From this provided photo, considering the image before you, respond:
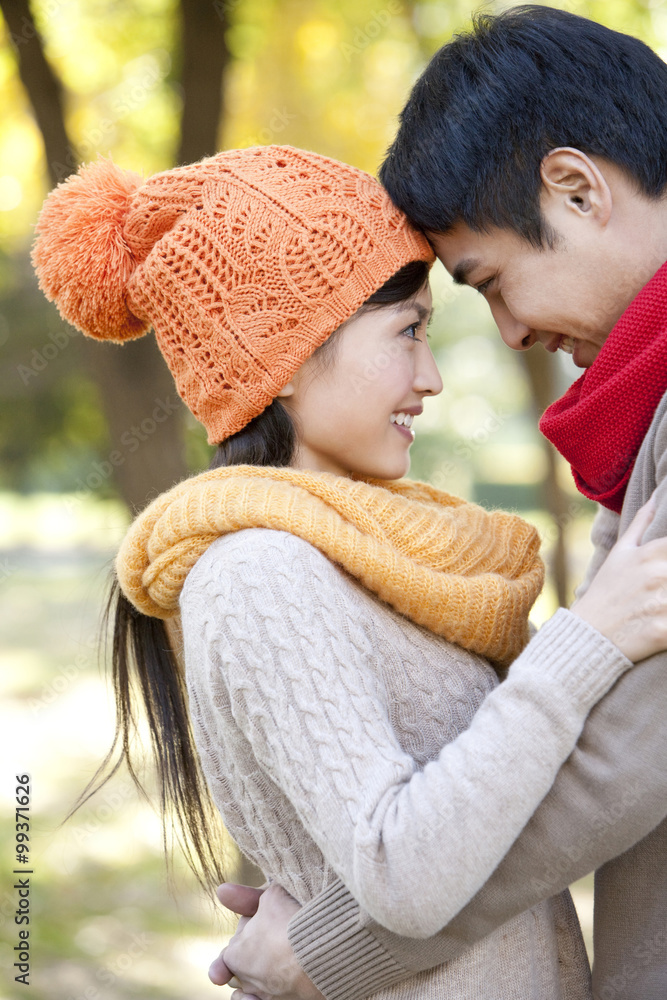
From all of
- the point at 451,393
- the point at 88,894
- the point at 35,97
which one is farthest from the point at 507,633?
the point at 451,393

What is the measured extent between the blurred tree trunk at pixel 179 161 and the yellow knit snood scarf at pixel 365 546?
167 cm

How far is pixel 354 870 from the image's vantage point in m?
1.23

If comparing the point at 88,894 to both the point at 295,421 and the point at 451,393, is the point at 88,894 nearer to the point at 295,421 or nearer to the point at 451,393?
the point at 295,421

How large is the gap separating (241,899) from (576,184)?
4.66 ft

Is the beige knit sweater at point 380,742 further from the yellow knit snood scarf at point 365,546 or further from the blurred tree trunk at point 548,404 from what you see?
the blurred tree trunk at point 548,404

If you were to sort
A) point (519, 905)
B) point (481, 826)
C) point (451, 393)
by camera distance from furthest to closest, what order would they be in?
point (451, 393) < point (519, 905) < point (481, 826)

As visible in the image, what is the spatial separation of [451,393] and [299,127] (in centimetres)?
960

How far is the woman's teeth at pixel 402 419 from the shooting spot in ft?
6.04

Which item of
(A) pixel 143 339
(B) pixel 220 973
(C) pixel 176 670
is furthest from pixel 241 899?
(A) pixel 143 339

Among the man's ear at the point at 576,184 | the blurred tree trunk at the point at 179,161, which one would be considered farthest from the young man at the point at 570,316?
the blurred tree trunk at the point at 179,161

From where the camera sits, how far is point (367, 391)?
1.76 meters

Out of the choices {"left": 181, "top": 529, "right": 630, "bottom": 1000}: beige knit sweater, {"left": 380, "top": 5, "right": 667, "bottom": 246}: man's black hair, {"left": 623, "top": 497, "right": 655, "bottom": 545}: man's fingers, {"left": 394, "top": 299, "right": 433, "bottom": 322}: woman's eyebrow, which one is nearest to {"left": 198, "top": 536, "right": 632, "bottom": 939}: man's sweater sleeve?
{"left": 181, "top": 529, "right": 630, "bottom": 1000}: beige knit sweater

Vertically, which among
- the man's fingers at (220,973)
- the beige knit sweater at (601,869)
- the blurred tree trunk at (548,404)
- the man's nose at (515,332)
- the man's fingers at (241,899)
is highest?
the man's nose at (515,332)

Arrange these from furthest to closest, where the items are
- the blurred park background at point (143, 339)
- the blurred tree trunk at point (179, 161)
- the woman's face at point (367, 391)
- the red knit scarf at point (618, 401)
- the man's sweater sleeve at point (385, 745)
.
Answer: the blurred park background at point (143, 339)
the blurred tree trunk at point (179, 161)
the woman's face at point (367, 391)
the red knit scarf at point (618, 401)
the man's sweater sleeve at point (385, 745)
